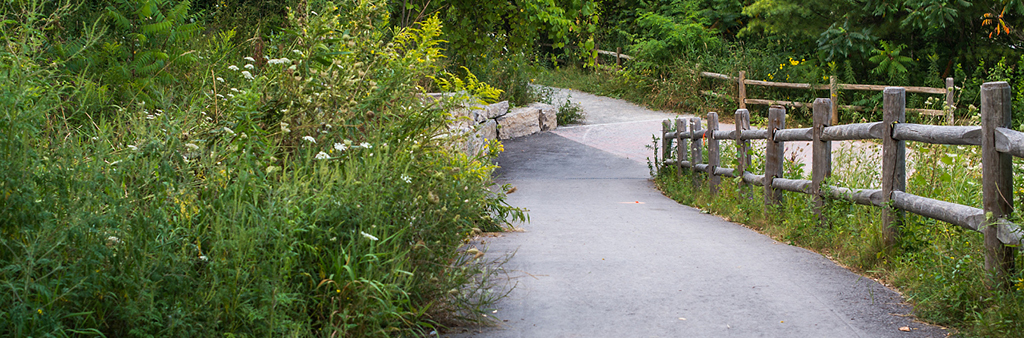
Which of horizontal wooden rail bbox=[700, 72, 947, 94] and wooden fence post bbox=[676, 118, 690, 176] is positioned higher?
horizontal wooden rail bbox=[700, 72, 947, 94]

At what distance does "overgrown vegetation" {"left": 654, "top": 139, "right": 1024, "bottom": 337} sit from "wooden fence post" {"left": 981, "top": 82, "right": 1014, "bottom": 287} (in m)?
0.06

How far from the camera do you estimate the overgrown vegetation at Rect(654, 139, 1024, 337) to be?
12.1 ft

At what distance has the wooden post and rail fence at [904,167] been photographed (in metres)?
3.93

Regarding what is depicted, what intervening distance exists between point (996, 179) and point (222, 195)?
12.4 ft

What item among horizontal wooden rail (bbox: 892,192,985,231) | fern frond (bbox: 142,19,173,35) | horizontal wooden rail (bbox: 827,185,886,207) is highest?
fern frond (bbox: 142,19,173,35)

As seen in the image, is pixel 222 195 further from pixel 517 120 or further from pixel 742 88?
pixel 742 88

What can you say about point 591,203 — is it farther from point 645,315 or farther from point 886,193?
point 645,315

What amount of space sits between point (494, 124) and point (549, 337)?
41.4 ft

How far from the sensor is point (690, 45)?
22938 mm

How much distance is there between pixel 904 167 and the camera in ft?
16.9

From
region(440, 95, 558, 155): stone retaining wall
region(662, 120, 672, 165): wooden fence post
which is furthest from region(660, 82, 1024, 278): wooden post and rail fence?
region(440, 95, 558, 155): stone retaining wall

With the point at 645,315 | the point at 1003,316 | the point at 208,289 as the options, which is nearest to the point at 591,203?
the point at 645,315

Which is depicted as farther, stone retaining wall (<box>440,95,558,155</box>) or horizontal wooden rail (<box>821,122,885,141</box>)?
stone retaining wall (<box>440,95,558,155</box>)

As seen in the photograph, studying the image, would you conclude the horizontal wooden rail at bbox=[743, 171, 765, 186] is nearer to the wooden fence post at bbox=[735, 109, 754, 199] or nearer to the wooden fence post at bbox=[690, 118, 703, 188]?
the wooden fence post at bbox=[735, 109, 754, 199]
